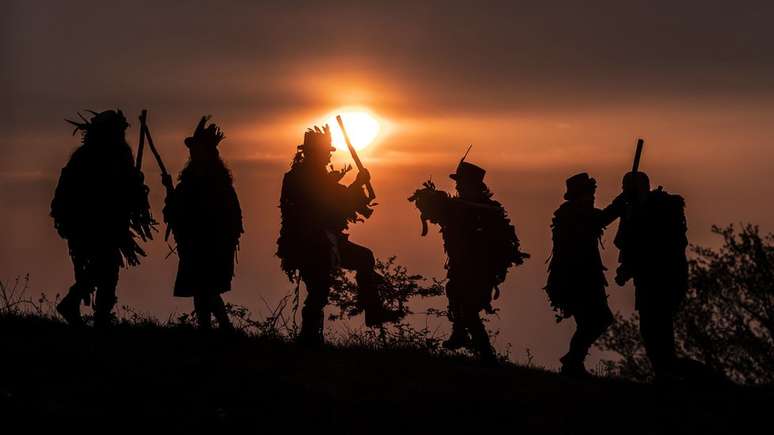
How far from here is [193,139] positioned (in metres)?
15.7

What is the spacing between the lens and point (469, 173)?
643 inches

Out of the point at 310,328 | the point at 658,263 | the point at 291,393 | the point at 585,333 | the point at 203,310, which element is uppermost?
the point at 658,263

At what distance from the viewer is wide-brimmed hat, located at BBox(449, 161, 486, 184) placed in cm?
→ 1633

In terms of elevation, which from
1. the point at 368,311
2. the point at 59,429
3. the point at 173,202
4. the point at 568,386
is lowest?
the point at 59,429

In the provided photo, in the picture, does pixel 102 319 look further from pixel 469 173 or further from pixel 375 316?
pixel 469 173

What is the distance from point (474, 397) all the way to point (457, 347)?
3.42 meters

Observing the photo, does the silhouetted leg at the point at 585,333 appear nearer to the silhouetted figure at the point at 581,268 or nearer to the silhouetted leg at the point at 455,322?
the silhouetted figure at the point at 581,268

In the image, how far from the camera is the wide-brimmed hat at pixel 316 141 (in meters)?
15.9

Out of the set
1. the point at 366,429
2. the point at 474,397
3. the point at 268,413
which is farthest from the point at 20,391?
the point at 474,397

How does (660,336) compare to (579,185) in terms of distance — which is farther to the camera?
(579,185)

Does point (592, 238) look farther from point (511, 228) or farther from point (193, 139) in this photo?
point (193, 139)

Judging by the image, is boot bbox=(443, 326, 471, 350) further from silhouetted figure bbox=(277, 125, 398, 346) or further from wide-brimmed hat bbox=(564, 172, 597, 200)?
wide-brimmed hat bbox=(564, 172, 597, 200)

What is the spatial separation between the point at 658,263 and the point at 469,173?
3.05 metres

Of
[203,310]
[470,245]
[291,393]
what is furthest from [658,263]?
[203,310]
